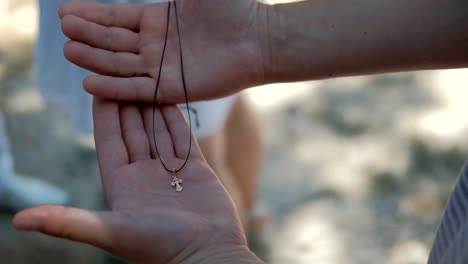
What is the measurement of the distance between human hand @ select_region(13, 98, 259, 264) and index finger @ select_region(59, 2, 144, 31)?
0.20m

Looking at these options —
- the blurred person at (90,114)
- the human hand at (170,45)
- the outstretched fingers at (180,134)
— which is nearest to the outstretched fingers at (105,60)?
the human hand at (170,45)

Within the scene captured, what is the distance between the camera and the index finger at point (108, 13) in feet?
4.73

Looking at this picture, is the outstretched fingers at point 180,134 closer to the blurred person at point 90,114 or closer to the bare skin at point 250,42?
the bare skin at point 250,42

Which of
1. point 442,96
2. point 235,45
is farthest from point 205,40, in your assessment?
point 442,96

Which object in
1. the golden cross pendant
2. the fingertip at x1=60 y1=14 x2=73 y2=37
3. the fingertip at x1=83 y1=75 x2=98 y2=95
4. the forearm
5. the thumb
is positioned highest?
the fingertip at x1=60 y1=14 x2=73 y2=37

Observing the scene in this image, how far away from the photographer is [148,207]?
1.16m

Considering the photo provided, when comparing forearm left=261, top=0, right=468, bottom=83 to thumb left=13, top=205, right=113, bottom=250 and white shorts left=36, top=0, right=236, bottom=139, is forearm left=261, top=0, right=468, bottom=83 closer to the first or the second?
white shorts left=36, top=0, right=236, bottom=139

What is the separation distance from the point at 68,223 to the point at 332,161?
5.19 feet

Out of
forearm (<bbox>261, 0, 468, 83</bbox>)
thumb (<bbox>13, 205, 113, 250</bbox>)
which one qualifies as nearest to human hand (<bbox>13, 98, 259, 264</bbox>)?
thumb (<bbox>13, 205, 113, 250</bbox>)

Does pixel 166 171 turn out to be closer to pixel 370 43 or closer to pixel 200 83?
pixel 200 83

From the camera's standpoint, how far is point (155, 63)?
146 centimetres

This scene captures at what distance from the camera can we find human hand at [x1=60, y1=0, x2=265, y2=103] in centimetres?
141

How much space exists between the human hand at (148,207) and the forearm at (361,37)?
0.31 m

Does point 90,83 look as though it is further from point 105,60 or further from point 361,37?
point 361,37
